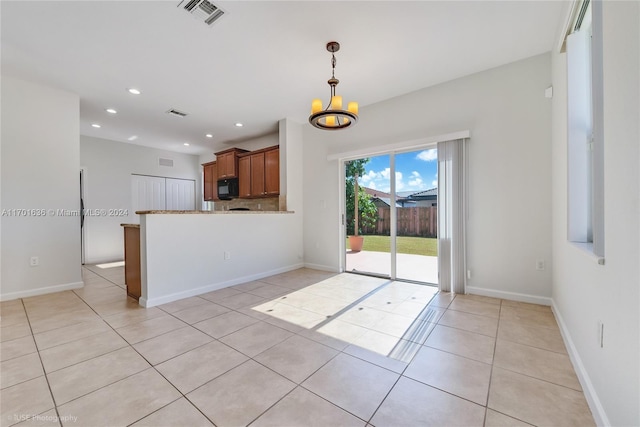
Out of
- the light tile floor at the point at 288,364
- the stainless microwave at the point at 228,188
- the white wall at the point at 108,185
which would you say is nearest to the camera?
the light tile floor at the point at 288,364

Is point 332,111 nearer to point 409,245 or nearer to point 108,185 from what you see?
point 409,245

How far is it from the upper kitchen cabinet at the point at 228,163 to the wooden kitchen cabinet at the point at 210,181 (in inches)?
13.4

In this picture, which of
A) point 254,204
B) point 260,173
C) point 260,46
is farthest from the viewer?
point 254,204

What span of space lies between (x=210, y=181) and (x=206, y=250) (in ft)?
12.9

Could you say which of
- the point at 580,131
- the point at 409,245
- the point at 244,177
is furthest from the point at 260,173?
the point at 580,131

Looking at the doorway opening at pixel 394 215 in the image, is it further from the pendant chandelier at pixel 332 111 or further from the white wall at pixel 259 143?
the white wall at pixel 259 143

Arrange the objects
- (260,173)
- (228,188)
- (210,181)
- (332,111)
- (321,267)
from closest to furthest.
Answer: (332,111) → (321,267) → (260,173) → (228,188) → (210,181)

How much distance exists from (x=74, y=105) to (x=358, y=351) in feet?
16.8

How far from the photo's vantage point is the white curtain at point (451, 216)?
11.1ft

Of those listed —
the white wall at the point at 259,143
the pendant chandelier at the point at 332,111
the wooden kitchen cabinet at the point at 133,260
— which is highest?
the white wall at the point at 259,143

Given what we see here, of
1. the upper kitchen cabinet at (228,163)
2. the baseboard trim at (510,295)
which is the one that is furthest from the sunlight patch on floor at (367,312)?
the upper kitchen cabinet at (228,163)

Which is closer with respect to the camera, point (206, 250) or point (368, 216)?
point (206, 250)

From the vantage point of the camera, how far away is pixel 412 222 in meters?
4.01

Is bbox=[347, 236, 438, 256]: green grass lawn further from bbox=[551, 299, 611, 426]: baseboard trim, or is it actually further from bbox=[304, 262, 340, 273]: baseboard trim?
bbox=[551, 299, 611, 426]: baseboard trim
